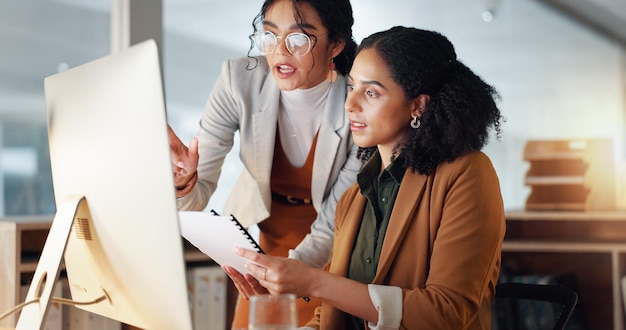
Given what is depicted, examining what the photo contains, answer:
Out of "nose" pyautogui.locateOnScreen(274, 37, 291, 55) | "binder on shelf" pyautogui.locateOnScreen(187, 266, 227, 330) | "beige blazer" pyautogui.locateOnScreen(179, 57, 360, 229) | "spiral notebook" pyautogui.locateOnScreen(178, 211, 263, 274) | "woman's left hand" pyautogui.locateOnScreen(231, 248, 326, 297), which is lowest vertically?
A: "binder on shelf" pyautogui.locateOnScreen(187, 266, 227, 330)

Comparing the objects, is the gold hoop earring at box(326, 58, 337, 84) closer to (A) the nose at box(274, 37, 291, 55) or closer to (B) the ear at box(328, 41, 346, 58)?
(B) the ear at box(328, 41, 346, 58)

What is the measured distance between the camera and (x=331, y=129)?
2.15 m

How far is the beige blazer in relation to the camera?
2150 mm

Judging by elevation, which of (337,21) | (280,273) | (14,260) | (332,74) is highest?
(337,21)

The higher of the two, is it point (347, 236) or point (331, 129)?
point (331, 129)

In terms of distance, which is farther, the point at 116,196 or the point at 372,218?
the point at 372,218

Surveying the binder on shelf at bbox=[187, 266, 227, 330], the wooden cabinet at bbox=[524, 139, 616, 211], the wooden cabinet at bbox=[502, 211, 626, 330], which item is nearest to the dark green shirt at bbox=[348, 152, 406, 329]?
the binder on shelf at bbox=[187, 266, 227, 330]

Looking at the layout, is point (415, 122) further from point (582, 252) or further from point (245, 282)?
point (582, 252)

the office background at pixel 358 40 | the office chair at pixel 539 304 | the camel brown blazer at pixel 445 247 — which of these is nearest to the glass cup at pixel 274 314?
the camel brown blazer at pixel 445 247

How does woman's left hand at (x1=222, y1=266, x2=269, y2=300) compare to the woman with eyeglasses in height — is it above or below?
below

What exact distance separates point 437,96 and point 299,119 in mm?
613

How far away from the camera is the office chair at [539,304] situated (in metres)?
1.74

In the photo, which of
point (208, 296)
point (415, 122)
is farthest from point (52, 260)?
point (208, 296)

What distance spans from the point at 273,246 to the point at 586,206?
6.96ft
